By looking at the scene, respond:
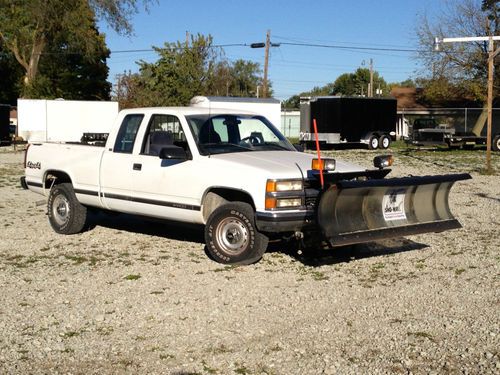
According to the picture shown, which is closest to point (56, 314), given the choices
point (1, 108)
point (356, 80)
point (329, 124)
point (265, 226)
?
point (265, 226)

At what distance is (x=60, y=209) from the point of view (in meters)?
10.1

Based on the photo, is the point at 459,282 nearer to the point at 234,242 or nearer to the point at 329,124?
the point at 234,242

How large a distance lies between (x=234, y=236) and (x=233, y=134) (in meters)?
1.52

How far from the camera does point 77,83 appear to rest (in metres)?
60.8

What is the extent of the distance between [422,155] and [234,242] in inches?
910

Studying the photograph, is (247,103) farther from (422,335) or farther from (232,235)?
(422,335)

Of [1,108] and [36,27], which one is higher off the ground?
[36,27]

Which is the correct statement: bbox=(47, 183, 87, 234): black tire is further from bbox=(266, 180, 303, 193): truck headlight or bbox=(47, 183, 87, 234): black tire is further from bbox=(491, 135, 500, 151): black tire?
bbox=(491, 135, 500, 151): black tire

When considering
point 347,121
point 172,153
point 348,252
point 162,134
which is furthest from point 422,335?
point 347,121

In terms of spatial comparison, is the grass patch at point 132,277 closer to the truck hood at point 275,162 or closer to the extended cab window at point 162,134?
the truck hood at point 275,162

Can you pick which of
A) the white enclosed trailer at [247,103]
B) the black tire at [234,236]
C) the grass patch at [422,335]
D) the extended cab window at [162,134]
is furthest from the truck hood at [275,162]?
the white enclosed trailer at [247,103]

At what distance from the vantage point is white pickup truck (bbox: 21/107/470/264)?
24.0 ft

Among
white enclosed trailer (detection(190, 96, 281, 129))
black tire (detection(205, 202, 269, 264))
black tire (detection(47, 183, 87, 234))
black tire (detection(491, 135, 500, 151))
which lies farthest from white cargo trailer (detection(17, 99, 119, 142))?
black tire (detection(205, 202, 269, 264))

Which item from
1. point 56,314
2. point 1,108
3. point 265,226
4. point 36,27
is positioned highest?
point 36,27
